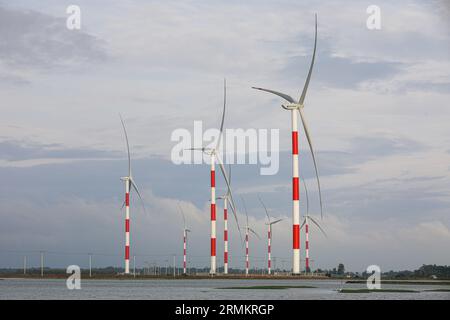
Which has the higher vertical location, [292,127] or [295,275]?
[292,127]

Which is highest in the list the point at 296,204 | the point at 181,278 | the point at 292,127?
the point at 292,127
